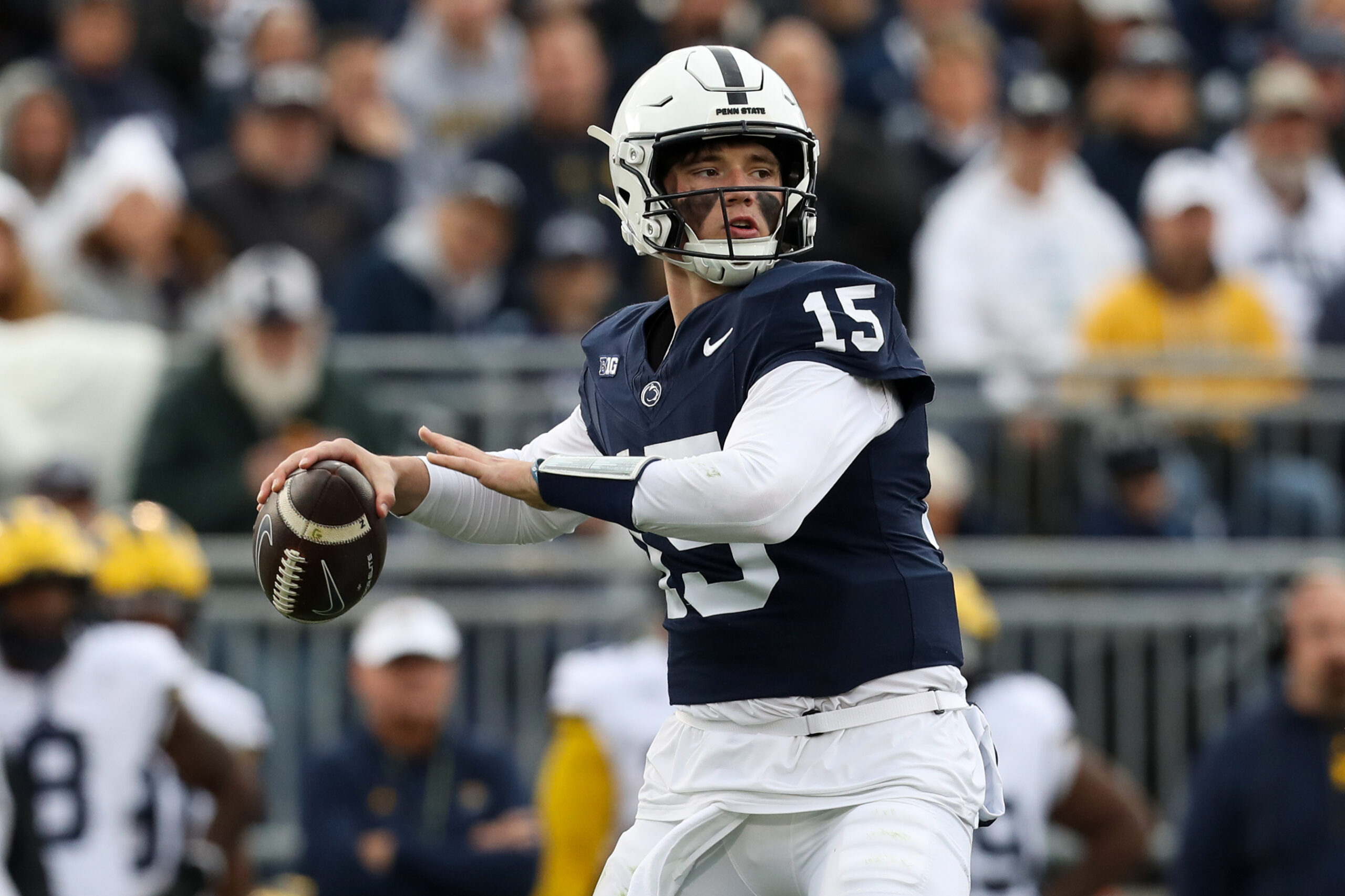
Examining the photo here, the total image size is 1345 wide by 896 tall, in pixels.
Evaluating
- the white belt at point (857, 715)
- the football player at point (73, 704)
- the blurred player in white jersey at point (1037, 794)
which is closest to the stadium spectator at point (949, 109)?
the blurred player in white jersey at point (1037, 794)

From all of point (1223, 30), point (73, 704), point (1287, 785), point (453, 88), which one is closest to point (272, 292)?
point (73, 704)

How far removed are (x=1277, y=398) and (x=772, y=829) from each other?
5422mm

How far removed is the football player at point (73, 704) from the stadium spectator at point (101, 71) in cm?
348

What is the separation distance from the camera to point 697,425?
14.0ft

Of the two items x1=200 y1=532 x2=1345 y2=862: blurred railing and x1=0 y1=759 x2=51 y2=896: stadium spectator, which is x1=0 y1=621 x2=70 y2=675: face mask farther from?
x1=200 y1=532 x2=1345 y2=862: blurred railing

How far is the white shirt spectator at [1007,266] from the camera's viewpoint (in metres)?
9.59

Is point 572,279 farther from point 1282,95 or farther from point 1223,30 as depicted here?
point 1223,30

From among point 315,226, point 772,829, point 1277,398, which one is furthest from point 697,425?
point 315,226

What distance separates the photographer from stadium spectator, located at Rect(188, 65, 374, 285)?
980cm

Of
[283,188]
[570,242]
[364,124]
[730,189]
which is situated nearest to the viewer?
[730,189]

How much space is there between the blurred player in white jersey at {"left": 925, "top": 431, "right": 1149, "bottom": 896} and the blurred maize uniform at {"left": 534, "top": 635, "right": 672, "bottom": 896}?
45.6 inches

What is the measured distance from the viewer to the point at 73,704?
24.5 ft

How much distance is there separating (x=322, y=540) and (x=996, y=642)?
5.09m

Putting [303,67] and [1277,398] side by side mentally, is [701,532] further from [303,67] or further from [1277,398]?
[303,67]
